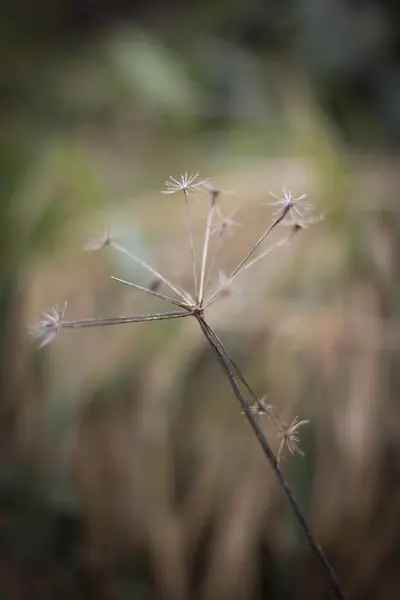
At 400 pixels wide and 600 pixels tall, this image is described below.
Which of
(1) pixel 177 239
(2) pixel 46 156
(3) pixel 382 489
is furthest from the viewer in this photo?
(2) pixel 46 156

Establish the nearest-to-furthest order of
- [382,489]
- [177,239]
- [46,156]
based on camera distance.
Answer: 1. [382,489]
2. [177,239]
3. [46,156]

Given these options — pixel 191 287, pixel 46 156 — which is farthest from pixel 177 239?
pixel 46 156

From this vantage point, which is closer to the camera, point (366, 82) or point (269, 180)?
point (269, 180)

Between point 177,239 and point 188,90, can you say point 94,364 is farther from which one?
point 188,90

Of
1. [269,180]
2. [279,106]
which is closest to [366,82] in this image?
[279,106]

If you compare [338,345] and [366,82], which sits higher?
[366,82]

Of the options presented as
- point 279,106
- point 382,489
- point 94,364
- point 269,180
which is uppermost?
point 279,106
